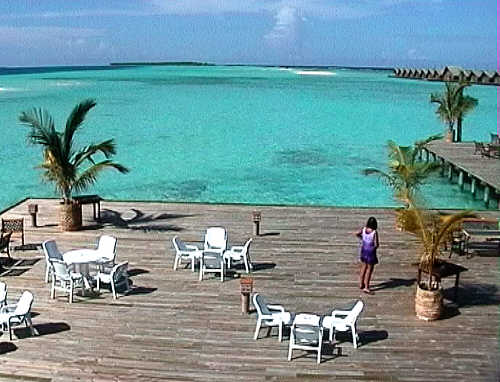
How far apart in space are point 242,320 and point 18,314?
128 inches

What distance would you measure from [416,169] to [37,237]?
875cm

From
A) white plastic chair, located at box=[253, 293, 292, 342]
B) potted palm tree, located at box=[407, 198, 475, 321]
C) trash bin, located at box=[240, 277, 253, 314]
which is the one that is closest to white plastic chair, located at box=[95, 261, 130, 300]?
trash bin, located at box=[240, 277, 253, 314]

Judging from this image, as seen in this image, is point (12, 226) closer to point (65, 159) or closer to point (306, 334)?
point (65, 159)

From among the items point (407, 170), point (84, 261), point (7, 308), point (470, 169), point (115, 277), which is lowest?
point (7, 308)

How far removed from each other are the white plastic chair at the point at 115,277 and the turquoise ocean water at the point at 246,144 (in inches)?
386

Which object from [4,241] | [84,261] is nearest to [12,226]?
[4,241]

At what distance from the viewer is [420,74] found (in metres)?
111

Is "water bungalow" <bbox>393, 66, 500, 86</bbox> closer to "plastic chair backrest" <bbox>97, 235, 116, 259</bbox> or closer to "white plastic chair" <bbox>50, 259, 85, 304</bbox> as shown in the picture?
"plastic chair backrest" <bbox>97, 235, 116, 259</bbox>

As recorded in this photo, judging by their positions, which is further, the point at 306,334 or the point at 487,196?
the point at 487,196

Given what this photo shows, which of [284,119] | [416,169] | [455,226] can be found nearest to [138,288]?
[455,226]

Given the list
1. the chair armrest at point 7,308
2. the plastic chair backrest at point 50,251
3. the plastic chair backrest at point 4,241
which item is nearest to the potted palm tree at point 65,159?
the plastic chair backrest at point 4,241

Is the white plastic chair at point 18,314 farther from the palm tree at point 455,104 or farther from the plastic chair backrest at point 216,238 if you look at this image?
the palm tree at point 455,104

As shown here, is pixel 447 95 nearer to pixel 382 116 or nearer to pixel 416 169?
pixel 416 169

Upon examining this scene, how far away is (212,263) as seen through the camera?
39.1 ft
